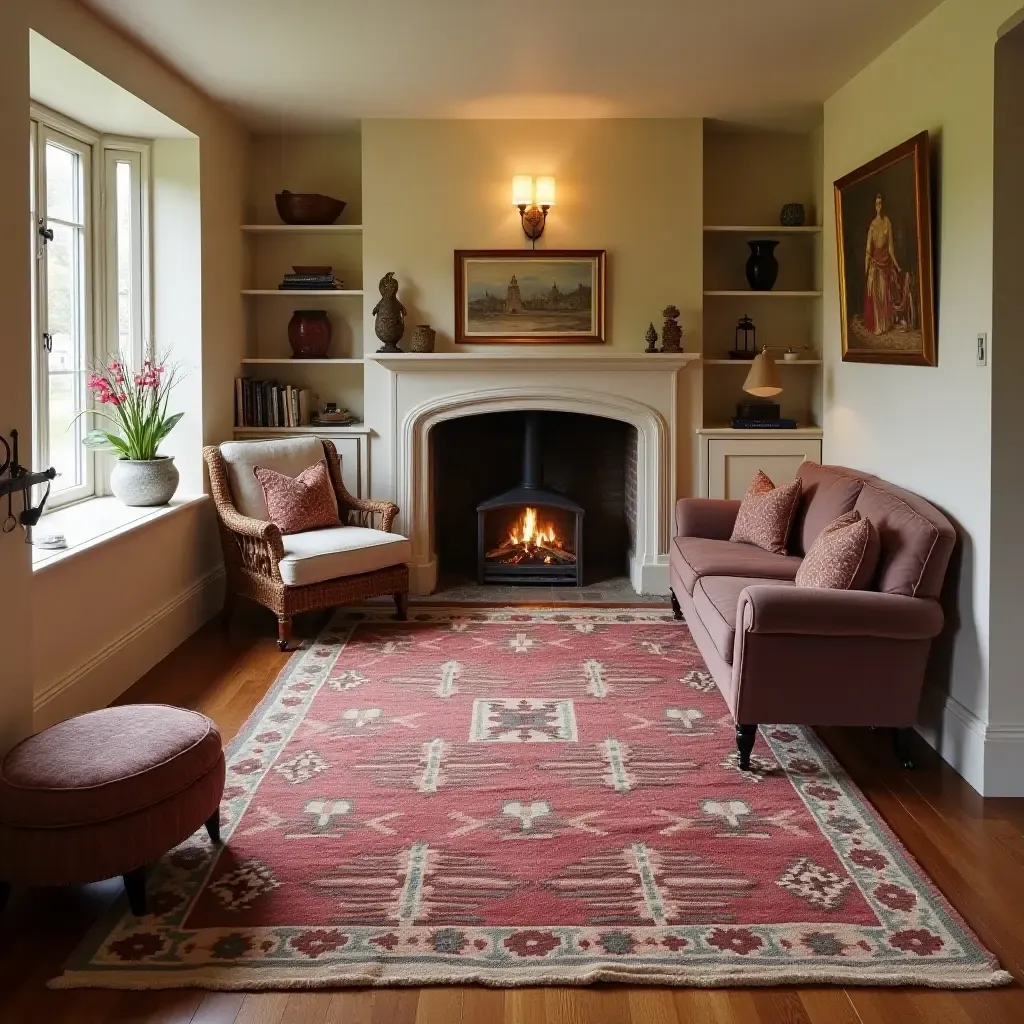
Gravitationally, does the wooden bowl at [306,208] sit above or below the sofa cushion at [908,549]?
above

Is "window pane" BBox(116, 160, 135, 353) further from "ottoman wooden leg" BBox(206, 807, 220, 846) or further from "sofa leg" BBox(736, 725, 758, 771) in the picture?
"sofa leg" BBox(736, 725, 758, 771)

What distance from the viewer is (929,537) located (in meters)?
3.68

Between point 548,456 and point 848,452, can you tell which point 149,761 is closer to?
point 848,452

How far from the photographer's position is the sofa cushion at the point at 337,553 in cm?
519

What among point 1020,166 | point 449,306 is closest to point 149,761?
point 1020,166

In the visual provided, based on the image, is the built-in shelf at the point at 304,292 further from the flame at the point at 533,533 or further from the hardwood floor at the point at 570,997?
the hardwood floor at the point at 570,997

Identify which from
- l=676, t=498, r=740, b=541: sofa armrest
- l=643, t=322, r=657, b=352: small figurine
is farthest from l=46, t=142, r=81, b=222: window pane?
l=676, t=498, r=740, b=541: sofa armrest

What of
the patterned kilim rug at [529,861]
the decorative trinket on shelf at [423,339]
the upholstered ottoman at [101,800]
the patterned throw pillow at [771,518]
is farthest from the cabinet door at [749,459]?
the upholstered ottoman at [101,800]

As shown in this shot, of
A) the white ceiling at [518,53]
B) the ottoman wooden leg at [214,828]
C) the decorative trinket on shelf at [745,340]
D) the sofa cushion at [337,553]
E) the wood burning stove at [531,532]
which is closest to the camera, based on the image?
the ottoman wooden leg at [214,828]

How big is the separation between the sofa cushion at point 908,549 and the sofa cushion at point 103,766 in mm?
2235

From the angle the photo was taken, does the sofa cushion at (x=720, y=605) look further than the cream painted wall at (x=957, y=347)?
Yes

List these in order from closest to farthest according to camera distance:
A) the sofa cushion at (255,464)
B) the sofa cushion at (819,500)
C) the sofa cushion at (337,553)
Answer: the sofa cushion at (819,500)
the sofa cushion at (337,553)
the sofa cushion at (255,464)

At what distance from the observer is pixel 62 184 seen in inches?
199

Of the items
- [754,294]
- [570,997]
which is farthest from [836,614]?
[754,294]
